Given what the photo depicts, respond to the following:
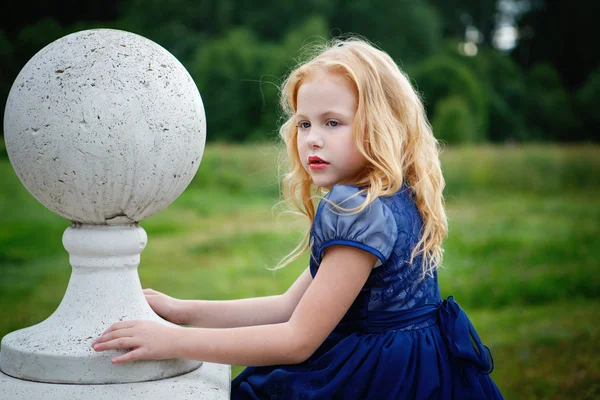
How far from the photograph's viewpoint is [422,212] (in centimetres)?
181

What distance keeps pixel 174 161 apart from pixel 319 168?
15.3 inches

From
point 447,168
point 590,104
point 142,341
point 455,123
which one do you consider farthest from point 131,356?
point 590,104

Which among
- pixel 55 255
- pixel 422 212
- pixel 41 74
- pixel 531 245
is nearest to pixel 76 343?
pixel 41 74

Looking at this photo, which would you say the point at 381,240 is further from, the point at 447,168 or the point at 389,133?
the point at 447,168

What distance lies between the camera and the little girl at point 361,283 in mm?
1607

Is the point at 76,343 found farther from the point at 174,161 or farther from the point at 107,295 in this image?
the point at 174,161

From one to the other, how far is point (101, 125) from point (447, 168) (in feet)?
31.3

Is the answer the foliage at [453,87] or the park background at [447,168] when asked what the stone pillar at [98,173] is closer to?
the park background at [447,168]

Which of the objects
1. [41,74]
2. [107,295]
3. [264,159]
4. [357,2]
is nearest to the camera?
[41,74]

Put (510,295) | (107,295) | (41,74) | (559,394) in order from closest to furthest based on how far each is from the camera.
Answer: (41,74), (107,295), (559,394), (510,295)

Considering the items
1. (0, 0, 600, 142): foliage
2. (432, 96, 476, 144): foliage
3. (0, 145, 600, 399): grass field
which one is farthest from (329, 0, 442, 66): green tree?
(0, 145, 600, 399): grass field

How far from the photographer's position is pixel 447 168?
1066 centimetres

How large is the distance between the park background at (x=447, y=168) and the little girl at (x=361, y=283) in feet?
1.04

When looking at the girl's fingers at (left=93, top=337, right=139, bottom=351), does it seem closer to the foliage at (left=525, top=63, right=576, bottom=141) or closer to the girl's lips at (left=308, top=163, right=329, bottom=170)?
the girl's lips at (left=308, top=163, right=329, bottom=170)
